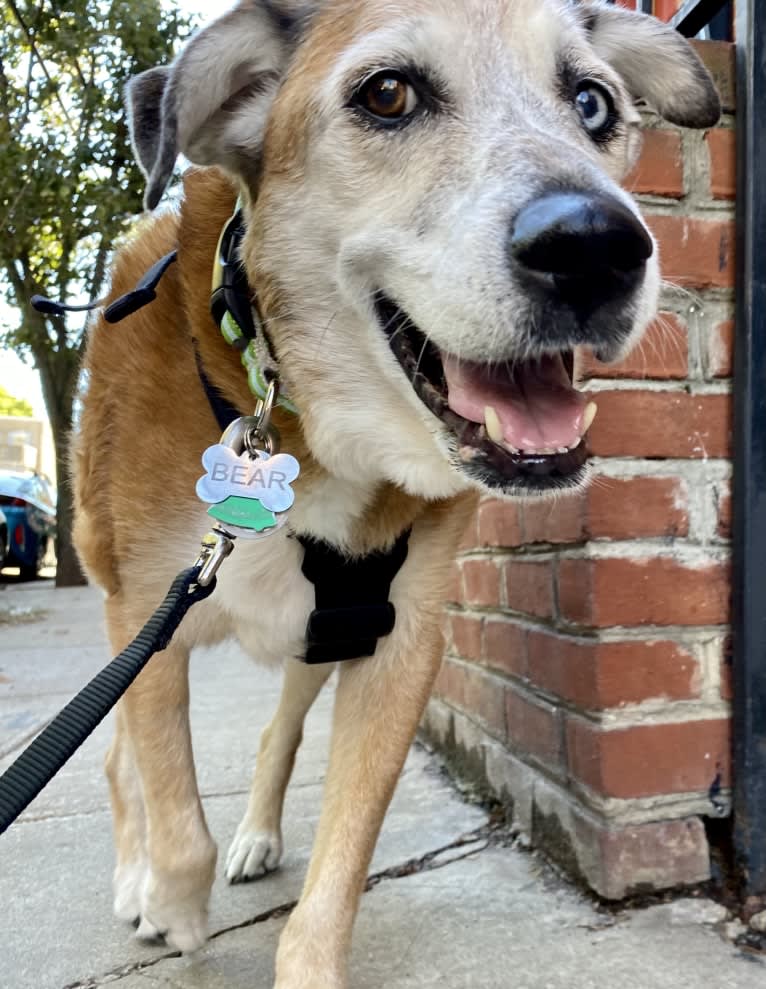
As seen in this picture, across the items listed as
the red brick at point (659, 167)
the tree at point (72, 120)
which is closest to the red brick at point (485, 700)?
the red brick at point (659, 167)

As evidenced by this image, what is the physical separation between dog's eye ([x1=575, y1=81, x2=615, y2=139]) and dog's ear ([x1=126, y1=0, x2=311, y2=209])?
495 millimetres

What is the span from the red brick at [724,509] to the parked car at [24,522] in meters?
11.1

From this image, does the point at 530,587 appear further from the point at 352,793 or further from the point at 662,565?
the point at 352,793

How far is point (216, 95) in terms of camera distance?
150cm

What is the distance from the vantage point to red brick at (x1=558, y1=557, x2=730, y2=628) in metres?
1.72

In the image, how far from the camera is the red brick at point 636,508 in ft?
5.68

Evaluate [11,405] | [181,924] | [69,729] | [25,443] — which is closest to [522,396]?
[69,729]

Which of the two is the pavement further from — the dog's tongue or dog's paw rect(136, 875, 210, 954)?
the dog's tongue

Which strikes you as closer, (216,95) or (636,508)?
(216,95)

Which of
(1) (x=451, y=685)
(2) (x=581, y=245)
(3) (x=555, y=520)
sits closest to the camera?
(2) (x=581, y=245)

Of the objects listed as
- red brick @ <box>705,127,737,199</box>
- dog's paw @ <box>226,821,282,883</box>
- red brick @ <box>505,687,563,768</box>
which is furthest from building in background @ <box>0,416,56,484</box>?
red brick @ <box>705,127,737,199</box>

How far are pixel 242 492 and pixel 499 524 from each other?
100 centimetres

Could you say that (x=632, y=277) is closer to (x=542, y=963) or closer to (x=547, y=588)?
(x=547, y=588)

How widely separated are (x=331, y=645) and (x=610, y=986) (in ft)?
2.30
